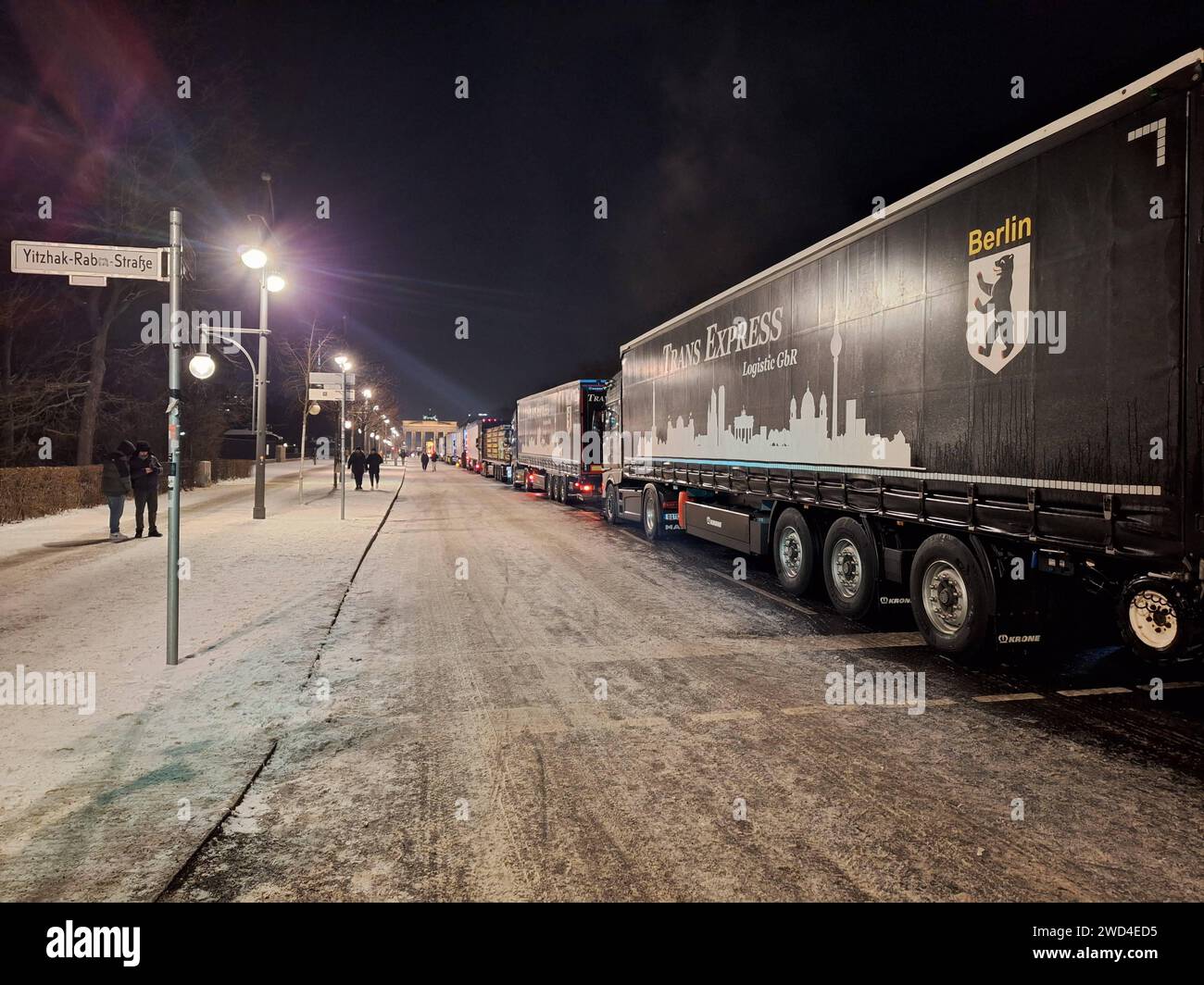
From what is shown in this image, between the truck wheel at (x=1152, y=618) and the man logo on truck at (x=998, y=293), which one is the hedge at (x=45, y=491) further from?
the truck wheel at (x=1152, y=618)

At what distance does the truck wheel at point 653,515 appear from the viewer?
15547 mm

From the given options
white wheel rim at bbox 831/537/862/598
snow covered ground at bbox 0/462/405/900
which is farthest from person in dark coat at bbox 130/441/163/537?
white wheel rim at bbox 831/537/862/598

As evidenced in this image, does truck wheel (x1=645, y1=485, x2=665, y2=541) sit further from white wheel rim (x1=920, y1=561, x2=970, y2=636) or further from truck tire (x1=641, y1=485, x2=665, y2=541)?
white wheel rim (x1=920, y1=561, x2=970, y2=636)

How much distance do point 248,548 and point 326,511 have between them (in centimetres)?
822

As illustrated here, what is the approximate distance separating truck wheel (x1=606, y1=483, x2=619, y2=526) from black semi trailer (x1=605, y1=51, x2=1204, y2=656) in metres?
8.73

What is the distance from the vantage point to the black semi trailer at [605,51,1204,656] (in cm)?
464

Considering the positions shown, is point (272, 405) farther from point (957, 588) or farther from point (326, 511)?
point (957, 588)

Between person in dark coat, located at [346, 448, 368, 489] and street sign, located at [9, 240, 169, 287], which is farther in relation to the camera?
person in dark coat, located at [346, 448, 368, 489]

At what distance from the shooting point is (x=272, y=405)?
88.8 metres

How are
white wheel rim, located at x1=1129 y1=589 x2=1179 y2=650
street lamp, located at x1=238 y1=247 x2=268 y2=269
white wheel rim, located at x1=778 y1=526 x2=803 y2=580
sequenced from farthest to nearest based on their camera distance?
street lamp, located at x1=238 y1=247 x2=268 y2=269, white wheel rim, located at x1=778 y1=526 x2=803 y2=580, white wheel rim, located at x1=1129 y1=589 x2=1179 y2=650

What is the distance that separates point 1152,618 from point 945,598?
2029mm

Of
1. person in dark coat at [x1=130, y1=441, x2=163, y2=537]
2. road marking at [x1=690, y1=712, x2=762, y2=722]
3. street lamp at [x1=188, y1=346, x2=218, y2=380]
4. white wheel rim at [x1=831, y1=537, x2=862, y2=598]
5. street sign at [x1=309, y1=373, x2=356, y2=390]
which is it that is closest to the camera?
Result: road marking at [x1=690, y1=712, x2=762, y2=722]

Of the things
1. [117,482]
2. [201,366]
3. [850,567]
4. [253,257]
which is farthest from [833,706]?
[201,366]

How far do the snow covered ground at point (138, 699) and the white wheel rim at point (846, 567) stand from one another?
5643 mm
